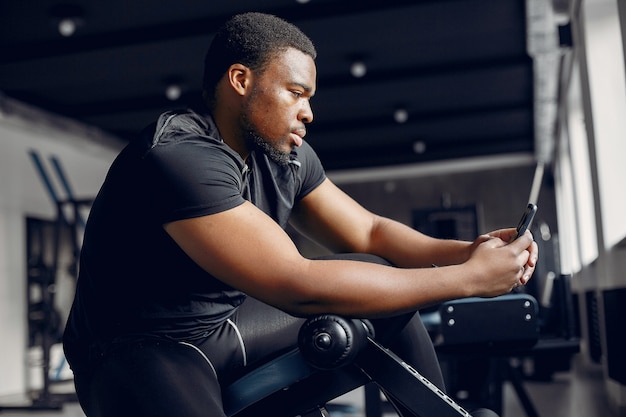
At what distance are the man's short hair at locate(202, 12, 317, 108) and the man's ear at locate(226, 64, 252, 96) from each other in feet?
0.03

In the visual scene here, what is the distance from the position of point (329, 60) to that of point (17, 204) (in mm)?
3283

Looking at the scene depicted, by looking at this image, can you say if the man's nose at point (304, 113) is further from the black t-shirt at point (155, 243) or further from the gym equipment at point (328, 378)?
the gym equipment at point (328, 378)

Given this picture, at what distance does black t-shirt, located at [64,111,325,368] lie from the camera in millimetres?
1136

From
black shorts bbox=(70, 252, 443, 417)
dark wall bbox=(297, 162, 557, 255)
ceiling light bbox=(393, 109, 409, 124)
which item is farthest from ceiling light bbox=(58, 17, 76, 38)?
dark wall bbox=(297, 162, 557, 255)

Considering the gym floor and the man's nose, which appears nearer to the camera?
the man's nose

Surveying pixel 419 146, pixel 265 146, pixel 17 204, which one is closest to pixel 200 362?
pixel 265 146

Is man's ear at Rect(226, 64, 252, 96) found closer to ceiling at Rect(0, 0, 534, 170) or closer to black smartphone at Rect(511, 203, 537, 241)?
black smartphone at Rect(511, 203, 537, 241)

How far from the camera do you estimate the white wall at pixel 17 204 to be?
6457 millimetres

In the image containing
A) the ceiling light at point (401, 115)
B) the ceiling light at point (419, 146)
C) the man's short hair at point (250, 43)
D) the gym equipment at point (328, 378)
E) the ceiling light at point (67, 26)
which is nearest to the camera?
the gym equipment at point (328, 378)

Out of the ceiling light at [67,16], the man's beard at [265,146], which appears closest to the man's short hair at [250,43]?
the man's beard at [265,146]

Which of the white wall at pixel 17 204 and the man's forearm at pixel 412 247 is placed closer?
the man's forearm at pixel 412 247

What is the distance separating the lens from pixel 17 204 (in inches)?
267

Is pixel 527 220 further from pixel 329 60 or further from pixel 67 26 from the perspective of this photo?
pixel 329 60

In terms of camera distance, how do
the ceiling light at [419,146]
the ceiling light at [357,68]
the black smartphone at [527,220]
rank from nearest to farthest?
1. the black smartphone at [527,220]
2. the ceiling light at [357,68]
3. the ceiling light at [419,146]
